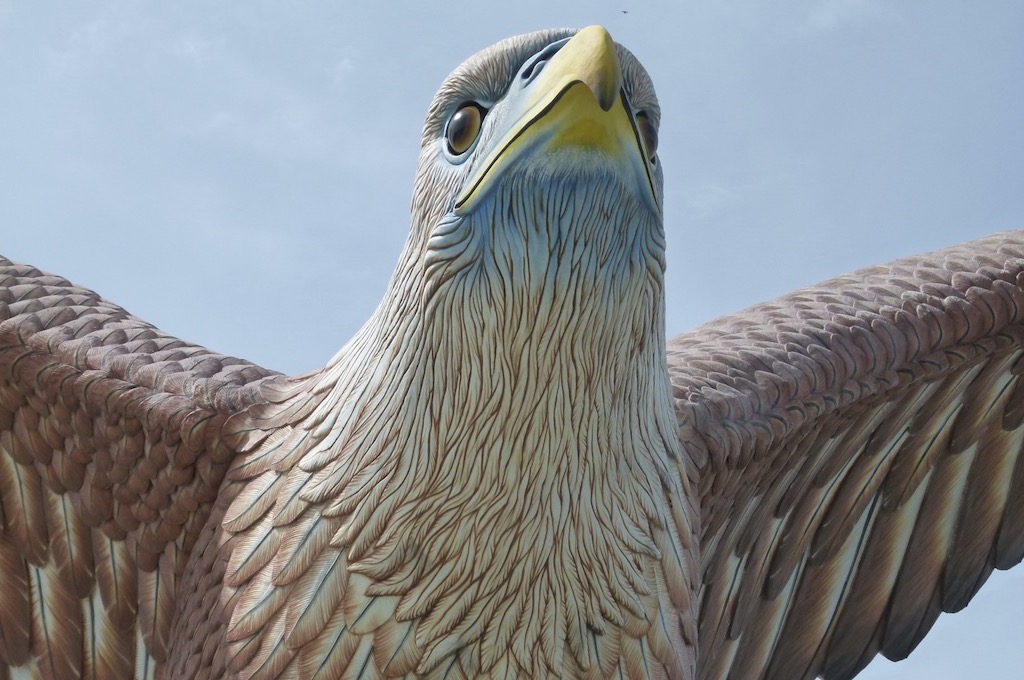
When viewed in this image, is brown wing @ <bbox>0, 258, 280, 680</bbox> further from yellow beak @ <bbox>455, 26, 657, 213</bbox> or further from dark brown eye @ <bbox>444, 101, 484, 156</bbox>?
yellow beak @ <bbox>455, 26, 657, 213</bbox>

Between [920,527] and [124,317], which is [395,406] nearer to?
[124,317]

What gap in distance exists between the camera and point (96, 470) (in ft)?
10.6

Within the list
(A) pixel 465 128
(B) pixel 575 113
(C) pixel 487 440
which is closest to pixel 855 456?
(C) pixel 487 440

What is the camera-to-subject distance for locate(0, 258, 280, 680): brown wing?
3.09 metres

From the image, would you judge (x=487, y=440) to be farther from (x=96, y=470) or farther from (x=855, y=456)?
(x=855, y=456)

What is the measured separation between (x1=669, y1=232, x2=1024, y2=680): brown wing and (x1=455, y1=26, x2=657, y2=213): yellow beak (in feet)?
4.01

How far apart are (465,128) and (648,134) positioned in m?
0.35

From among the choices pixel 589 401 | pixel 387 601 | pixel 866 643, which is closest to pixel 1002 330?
pixel 866 643

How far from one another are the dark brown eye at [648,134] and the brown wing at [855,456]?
3.42ft

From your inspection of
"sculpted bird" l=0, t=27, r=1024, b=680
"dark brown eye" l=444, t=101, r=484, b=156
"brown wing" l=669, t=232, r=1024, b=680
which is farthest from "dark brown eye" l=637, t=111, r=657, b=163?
"brown wing" l=669, t=232, r=1024, b=680

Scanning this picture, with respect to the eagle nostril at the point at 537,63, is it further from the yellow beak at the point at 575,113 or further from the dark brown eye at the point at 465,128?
the dark brown eye at the point at 465,128

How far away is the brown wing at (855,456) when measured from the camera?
364 cm

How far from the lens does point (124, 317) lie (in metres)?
3.55

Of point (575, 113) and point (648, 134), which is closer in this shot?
point (575, 113)
